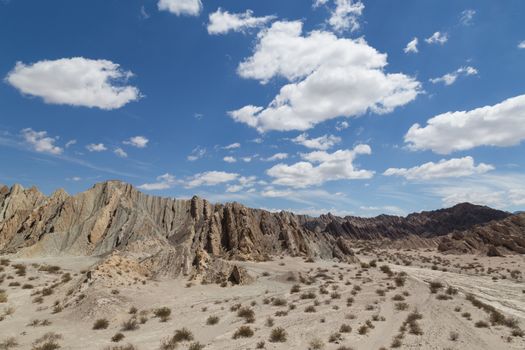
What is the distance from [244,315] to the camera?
18.9 metres

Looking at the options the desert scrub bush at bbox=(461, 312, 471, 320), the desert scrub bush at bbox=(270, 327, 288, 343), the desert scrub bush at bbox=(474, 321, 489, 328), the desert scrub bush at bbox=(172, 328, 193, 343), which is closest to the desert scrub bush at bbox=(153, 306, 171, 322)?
the desert scrub bush at bbox=(172, 328, 193, 343)

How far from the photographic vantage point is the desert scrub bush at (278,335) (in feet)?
48.7

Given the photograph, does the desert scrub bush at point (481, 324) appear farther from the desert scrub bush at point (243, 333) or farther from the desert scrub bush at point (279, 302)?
the desert scrub bush at point (243, 333)

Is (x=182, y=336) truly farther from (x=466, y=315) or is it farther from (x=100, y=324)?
(x=466, y=315)

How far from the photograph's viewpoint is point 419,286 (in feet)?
94.4

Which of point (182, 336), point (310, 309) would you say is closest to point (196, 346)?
point (182, 336)

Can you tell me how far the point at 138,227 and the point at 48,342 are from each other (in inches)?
1622

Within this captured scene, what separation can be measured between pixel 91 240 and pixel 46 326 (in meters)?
36.5

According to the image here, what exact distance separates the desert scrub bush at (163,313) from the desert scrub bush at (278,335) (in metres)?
5.84

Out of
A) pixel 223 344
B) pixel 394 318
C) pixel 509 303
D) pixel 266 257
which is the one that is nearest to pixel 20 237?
pixel 266 257

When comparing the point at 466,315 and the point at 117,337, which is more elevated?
the point at 466,315

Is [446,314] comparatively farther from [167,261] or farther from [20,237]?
[20,237]

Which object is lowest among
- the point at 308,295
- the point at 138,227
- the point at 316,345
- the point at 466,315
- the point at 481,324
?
the point at 316,345

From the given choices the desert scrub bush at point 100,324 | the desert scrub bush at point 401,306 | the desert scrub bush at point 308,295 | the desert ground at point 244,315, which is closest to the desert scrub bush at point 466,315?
the desert ground at point 244,315
